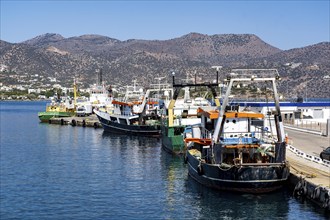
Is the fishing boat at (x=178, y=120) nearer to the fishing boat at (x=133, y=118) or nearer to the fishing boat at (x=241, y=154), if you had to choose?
the fishing boat at (x=133, y=118)

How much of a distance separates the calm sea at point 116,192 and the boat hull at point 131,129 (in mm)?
10672

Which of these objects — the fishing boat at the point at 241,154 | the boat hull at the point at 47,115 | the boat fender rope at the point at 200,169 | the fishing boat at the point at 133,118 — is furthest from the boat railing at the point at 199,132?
the boat hull at the point at 47,115

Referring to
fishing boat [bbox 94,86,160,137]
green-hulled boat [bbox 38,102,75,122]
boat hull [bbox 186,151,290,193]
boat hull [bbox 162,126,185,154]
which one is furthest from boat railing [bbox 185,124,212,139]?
green-hulled boat [bbox 38,102,75,122]

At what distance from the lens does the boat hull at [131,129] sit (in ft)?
266

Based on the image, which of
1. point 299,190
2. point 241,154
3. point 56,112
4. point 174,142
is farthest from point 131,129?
point 299,190

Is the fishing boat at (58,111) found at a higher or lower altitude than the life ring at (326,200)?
higher

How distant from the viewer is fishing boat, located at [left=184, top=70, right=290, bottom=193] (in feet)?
123

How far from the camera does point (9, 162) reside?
193 feet

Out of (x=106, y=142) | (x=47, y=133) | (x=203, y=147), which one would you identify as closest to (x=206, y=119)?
(x=203, y=147)

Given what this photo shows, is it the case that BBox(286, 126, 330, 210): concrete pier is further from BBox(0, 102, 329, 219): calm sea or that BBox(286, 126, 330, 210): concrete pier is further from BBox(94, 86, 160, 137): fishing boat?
BBox(94, 86, 160, 137): fishing boat

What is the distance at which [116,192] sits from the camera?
138ft

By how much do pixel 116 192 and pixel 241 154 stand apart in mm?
9448

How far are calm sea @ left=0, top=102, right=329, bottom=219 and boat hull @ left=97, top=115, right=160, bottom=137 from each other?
35.0 feet

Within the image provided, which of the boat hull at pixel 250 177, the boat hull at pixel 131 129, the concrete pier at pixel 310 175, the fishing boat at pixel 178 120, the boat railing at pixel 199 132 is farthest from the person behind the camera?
the boat hull at pixel 131 129
